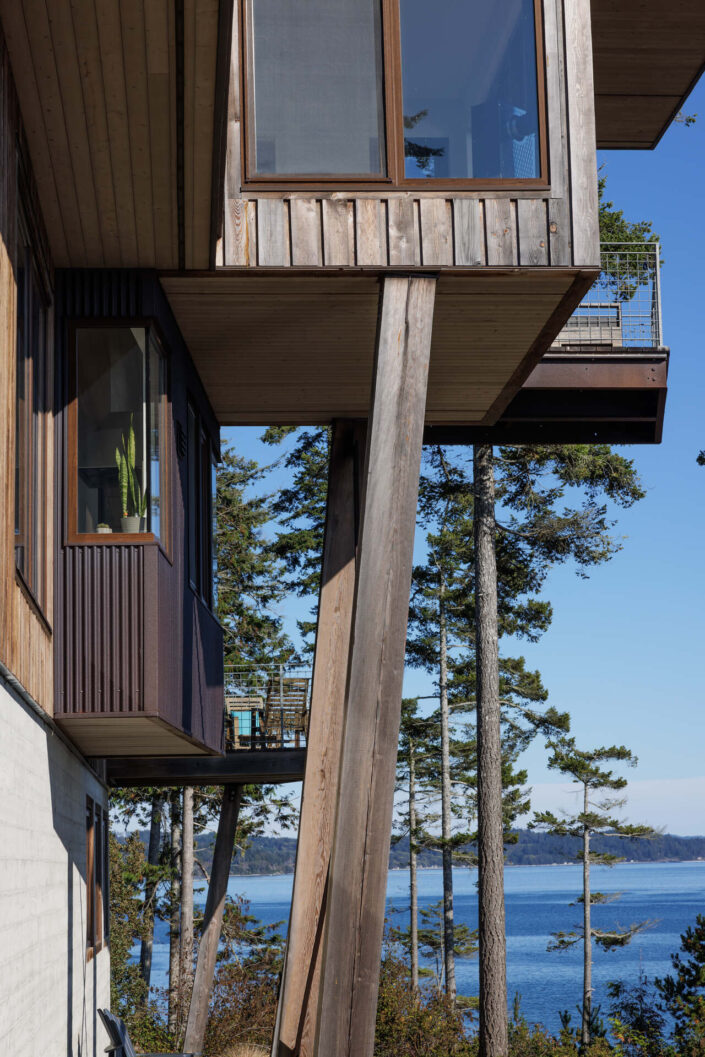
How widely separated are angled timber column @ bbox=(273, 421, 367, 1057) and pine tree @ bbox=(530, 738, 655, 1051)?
88.3 ft

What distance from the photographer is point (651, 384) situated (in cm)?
1004

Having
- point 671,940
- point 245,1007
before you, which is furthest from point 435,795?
point 671,940

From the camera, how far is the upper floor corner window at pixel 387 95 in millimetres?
7918

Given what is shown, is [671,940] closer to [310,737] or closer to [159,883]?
[159,883]

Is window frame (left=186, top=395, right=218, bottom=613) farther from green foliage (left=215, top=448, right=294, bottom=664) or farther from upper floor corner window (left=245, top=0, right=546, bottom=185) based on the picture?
green foliage (left=215, top=448, right=294, bottom=664)

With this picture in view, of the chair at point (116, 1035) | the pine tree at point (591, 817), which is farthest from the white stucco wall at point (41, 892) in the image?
the pine tree at point (591, 817)

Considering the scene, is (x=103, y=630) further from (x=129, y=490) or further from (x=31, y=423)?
(x=31, y=423)

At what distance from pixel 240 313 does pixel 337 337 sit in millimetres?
743

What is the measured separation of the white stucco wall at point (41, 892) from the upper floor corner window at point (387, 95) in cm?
367

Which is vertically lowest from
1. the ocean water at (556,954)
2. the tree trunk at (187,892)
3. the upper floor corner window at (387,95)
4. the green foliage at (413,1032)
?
the ocean water at (556,954)

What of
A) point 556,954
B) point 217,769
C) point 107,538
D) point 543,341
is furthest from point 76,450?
point 556,954

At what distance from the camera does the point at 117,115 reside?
5898mm

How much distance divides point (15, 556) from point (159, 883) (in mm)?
30797

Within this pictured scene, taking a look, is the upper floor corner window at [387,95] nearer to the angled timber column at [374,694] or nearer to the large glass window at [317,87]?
the large glass window at [317,87]
